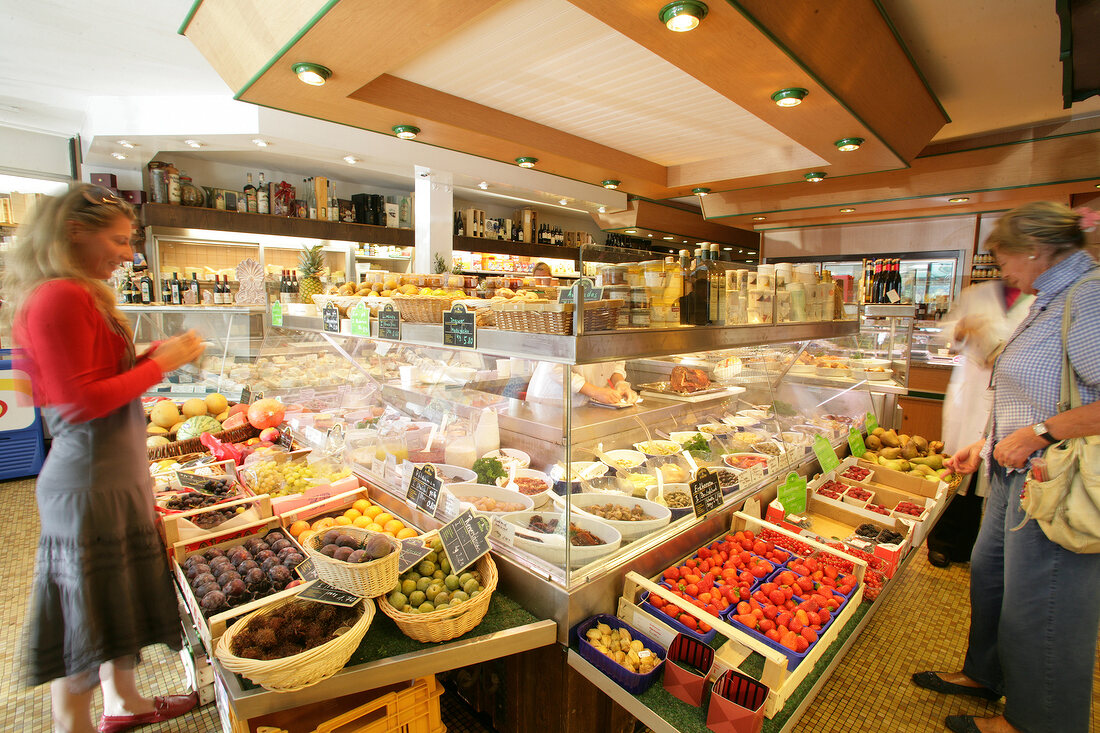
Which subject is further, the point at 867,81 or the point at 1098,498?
the point at 867,81

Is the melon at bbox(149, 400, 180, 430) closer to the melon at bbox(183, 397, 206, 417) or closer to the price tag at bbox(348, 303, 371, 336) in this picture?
the melon at bbox(183, 397, 206, 417)

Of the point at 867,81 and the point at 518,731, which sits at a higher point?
the point at 867,81

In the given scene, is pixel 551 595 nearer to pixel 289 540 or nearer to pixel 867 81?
pixel 289 540

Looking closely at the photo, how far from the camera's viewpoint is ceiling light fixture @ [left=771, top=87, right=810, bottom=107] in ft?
9.20

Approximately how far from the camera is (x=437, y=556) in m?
2.02

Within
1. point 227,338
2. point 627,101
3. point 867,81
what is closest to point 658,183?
point 627,101

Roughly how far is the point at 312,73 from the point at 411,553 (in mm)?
2493

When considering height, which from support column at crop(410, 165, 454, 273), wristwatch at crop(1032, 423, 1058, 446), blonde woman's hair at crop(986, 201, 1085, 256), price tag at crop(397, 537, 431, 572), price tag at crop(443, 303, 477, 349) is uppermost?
support column at crop(410, 165, 454, 273)

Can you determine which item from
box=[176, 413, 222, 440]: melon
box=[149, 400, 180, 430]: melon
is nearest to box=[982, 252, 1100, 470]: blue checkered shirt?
box=[176, 413, 222, 440]: melon

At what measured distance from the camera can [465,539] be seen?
6.40ft

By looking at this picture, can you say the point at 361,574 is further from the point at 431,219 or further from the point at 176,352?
the point at 431,219

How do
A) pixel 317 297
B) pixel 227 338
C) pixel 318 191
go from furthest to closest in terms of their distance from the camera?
pixel 318 191 → pixel 227 338 → pixel 317 297

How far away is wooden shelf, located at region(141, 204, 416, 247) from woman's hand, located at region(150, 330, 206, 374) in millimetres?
5246

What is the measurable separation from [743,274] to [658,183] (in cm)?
311
